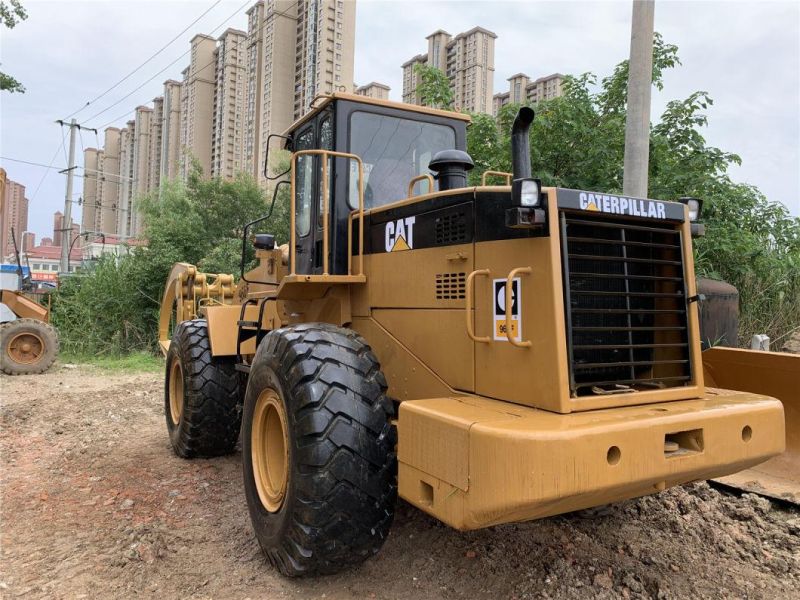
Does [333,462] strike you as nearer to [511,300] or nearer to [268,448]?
[268,448]

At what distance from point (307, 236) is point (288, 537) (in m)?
2.08

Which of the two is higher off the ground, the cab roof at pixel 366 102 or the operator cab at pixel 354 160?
the cab roof at pixel 366 102

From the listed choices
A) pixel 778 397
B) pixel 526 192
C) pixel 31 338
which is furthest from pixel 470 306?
pixel 31 338

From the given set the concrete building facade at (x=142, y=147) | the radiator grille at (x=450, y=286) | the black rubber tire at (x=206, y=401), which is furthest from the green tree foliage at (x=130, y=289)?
the concrete building facade at (x=142, y=147)

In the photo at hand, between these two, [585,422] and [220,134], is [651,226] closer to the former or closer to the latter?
[585,422]

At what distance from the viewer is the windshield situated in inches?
160

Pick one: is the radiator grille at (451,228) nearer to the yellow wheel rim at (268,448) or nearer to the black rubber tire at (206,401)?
the yellow wheel rim at (268,448)

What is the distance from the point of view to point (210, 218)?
19.7 m

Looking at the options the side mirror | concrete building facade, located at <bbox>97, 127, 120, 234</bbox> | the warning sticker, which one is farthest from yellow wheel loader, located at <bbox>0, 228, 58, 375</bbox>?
concrete building facade, located at <bbox>97, 127, 120, 234</bbox>

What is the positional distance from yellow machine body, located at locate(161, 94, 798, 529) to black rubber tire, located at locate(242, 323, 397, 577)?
0.73 feet

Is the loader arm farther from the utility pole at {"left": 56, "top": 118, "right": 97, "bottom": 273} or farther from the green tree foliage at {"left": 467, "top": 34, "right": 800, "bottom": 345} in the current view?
the utility pole at {"left": 56, "top": 118, "right": 97, "bottom": 273}

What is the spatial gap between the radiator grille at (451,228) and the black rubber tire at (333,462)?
0.74 metres

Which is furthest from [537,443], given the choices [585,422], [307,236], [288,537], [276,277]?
[276,277]

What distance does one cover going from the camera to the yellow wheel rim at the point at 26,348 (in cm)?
1127
